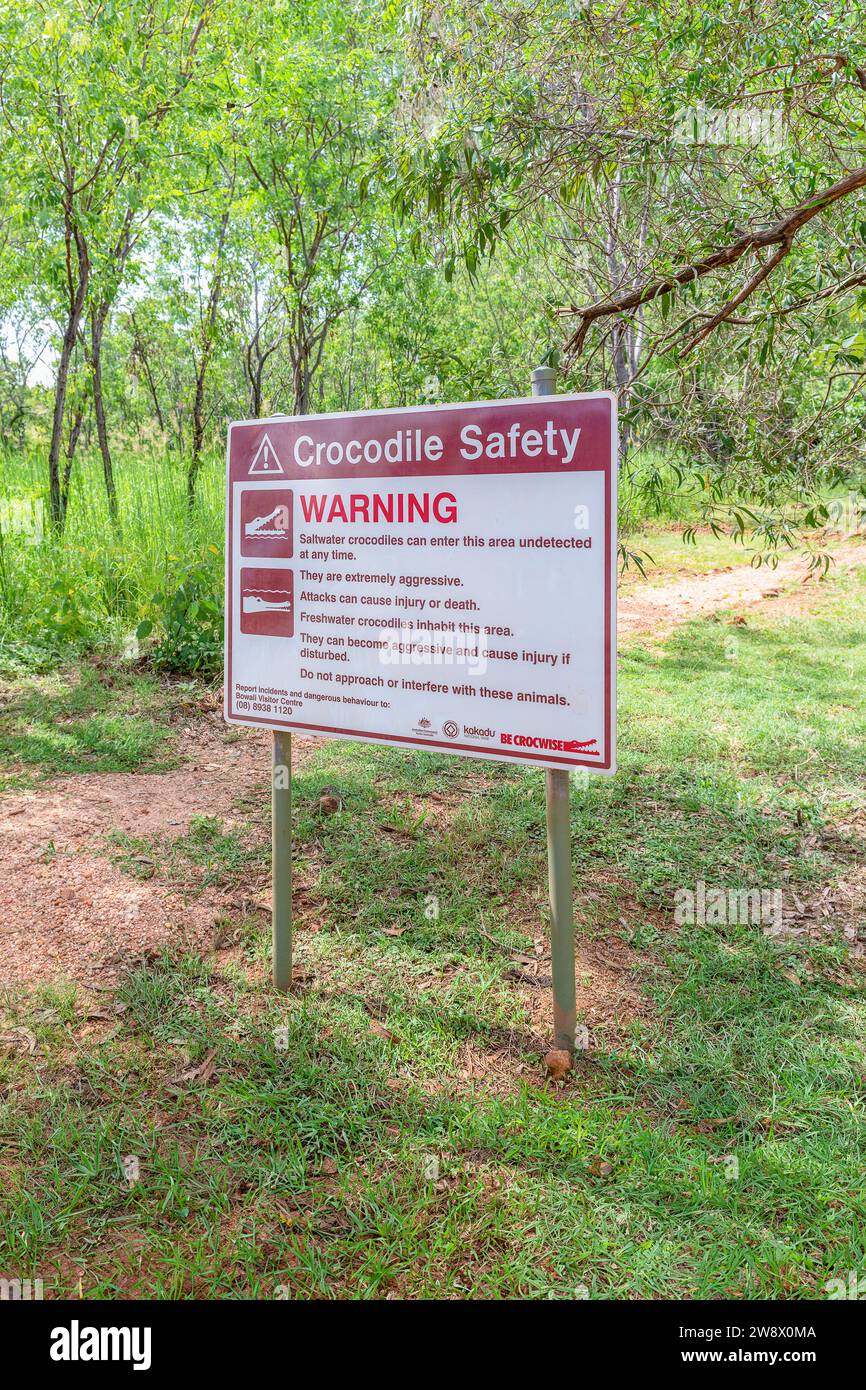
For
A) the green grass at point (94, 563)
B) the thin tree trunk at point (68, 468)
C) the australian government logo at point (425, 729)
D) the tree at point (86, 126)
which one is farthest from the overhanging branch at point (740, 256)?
the thin tree trunk at point (68, 468)

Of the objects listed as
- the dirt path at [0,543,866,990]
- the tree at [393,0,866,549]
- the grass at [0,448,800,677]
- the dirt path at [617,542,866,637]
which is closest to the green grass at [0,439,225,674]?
the grass at [0,448,800,677]

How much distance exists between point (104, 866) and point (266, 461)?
1747 mm

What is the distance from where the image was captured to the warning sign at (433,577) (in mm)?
2301

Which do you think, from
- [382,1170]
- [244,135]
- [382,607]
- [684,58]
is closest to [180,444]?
[244,135]

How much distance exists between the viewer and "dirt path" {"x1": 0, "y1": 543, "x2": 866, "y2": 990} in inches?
121

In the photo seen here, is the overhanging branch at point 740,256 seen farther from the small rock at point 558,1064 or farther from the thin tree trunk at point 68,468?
the thin tree trunk at point 68,468

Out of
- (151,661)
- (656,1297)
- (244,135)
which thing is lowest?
(656,1297)

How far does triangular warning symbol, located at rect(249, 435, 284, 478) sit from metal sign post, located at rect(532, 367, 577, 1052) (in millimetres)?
813

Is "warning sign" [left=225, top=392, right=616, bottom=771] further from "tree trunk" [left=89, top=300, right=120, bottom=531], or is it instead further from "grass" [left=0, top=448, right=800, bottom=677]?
"tree trunk" [left=89, top=300, right=120, bottom=531]

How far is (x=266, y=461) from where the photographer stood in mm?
2811

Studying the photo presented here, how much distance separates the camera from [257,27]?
917 centimetres

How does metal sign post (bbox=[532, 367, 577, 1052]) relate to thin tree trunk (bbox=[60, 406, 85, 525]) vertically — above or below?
below

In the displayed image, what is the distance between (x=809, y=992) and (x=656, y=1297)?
1.27m

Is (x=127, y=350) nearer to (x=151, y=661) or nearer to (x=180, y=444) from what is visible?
(x=180, y=444)
